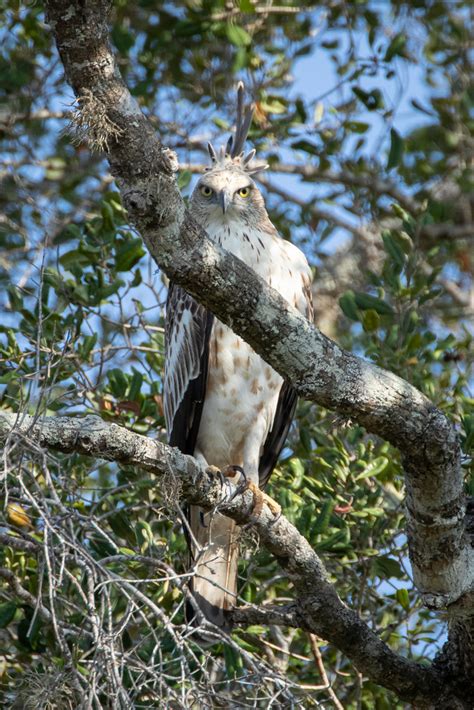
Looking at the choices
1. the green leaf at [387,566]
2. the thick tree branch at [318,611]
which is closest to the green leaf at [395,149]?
the green leaf at [387,566]

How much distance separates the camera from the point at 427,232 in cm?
695

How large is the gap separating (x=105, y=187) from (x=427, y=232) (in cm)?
237

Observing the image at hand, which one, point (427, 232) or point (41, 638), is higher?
point (427, 232)

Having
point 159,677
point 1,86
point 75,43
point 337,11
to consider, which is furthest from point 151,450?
point 337,11

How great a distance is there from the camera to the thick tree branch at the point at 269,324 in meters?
2.56

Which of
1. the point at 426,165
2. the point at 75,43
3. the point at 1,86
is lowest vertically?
the point at 75,43

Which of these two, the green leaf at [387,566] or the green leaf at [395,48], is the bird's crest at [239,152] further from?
the green leaf at [387,566]

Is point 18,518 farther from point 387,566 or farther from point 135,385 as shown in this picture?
point 387,566

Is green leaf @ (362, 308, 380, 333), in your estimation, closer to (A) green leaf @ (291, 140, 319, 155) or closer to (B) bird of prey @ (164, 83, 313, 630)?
(B) bird of prey @ (164, 83, 313, 630)

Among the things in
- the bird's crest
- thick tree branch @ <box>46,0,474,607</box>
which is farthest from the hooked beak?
thick tree branch @ <box>46,0,474,607</box>

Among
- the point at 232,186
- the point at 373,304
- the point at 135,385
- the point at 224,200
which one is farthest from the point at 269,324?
the point at 232,186

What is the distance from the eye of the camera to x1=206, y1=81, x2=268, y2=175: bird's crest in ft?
17.1

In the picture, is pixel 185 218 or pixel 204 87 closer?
pixel 185 218

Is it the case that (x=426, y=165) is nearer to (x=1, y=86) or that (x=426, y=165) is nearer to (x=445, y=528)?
(x=1, y=86)
